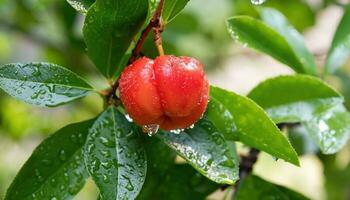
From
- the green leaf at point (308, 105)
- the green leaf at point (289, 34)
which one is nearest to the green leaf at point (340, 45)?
the green leaf at point (289, 34)

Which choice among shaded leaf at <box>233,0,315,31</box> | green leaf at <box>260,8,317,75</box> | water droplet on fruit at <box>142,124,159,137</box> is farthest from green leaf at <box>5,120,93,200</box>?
shaded leaf at <box>233,0,315,31</box>

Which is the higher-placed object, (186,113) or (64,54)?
(186,113)

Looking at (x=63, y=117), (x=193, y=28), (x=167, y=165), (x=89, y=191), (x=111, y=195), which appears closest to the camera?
(x=111, y=195)

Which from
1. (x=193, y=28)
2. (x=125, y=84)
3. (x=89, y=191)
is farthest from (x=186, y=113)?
(x=89, y=191)

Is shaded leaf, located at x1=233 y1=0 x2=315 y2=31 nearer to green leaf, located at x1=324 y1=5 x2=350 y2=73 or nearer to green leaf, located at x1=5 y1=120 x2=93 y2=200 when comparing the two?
green leaf, located at x1=324 y1=5 x2=350 y2=73

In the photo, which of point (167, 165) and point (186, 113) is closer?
point (186, 113)

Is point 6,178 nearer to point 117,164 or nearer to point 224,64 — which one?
point 224,64
